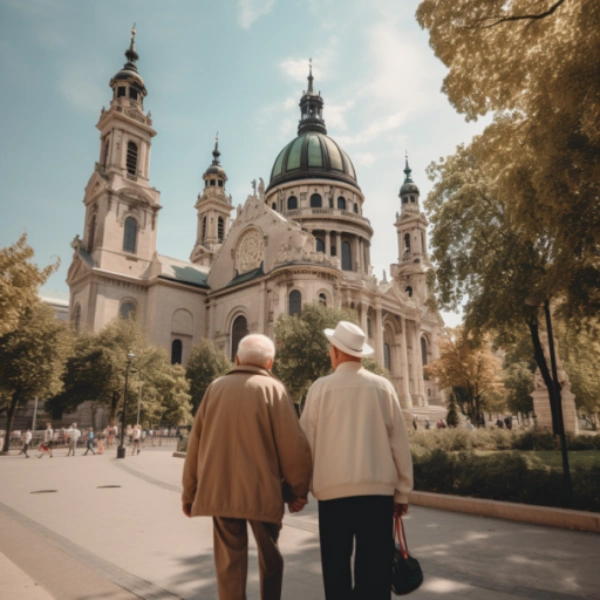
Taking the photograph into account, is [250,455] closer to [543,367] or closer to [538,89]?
[538,89]

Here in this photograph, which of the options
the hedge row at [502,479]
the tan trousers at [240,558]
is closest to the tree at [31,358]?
the hedge row at [502,479]

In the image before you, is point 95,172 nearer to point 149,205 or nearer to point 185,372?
point 149,205

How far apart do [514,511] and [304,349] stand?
Result: 21499 mm

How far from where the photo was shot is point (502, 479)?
29.9ft

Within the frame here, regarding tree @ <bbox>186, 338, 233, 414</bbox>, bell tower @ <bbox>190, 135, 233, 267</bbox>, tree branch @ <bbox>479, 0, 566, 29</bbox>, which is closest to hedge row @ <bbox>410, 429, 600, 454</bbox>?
tree branch @ <bbox>479, 0, 566, 29</bbox>

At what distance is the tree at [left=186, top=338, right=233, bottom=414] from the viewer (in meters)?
39.1

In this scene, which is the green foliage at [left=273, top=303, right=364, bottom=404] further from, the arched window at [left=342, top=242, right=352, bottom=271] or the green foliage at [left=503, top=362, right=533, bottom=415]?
Result: the green foliage at [left=503, top=362, right=533, bottom=415]

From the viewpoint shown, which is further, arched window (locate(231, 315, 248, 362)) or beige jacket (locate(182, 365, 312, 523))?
arched window (locate(231, 315, 248, 362))

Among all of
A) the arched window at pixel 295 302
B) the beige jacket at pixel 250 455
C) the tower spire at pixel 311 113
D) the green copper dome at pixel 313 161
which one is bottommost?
the beige jacket at pixel 250 455

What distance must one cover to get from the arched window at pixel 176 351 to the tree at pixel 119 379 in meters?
10.3

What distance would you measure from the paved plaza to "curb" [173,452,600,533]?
28 cm

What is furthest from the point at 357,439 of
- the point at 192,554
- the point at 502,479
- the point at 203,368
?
the point at 203,368

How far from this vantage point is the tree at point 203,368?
39125mm

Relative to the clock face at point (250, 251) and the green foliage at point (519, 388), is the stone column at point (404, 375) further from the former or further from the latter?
the clock face at point (250, 251)
